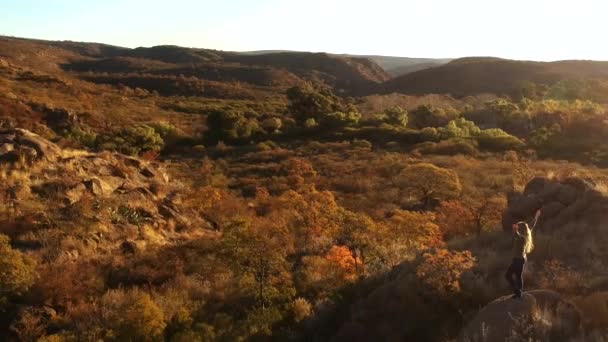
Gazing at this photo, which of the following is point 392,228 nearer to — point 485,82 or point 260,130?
point 260,130

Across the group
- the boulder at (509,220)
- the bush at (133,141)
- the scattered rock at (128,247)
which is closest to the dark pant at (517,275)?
the boulder at (509,220)

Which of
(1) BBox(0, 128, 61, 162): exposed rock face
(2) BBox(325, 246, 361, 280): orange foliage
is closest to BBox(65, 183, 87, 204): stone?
(1) BBox(0, 128, 61, 162): exposed rock face

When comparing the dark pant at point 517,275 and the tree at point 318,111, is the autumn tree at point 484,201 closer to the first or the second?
the dark pant at point 517,275

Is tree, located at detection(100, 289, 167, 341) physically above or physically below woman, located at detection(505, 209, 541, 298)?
below

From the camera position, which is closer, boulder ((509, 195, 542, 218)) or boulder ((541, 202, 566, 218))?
boulder ((509, 195, 542, 218))

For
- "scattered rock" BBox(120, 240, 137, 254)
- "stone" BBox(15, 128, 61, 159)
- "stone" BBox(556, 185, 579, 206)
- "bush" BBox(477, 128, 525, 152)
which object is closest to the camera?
"stone" BBox(556, 185, 579, 206)

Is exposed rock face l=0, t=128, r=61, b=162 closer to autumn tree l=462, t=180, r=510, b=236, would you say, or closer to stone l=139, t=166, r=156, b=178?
stone l=139, t=166, r=156, b=178
